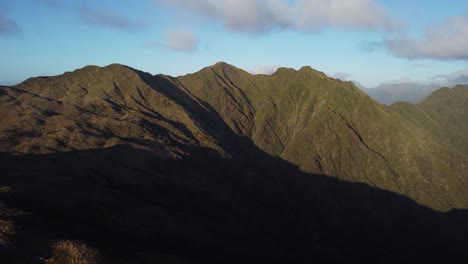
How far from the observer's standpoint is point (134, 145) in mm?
163250

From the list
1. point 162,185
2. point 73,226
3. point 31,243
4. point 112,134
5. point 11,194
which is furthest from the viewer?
point 112,134

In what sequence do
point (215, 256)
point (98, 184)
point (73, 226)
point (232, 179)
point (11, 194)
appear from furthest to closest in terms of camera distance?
point (232, 179) → point (98, 184) → point (215, 256) → point (11, 194) → point (73, 226)

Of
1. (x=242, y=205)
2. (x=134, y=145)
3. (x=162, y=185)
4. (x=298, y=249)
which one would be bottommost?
(x=298, y=249)

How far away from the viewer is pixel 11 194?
88312 mm

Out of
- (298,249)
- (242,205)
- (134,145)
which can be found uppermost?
(134,145)

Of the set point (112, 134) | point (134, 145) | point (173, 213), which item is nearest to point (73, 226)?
point (173, 213)

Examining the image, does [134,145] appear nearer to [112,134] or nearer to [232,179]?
[112,134]

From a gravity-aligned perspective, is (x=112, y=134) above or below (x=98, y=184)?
above

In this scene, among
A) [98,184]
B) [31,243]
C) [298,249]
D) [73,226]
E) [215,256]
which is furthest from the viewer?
[298,249]

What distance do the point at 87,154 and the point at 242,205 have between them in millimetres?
61574

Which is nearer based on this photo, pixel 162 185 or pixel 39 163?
pixel 39 163

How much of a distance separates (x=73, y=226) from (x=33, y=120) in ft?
336

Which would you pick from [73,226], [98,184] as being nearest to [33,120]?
[98,184]

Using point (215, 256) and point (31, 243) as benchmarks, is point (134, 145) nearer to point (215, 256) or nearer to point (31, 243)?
point (215, 256)
